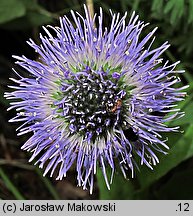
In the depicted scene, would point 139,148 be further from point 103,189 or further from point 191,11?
point 191,11

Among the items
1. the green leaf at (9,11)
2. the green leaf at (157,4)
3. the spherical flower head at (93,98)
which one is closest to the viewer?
the spherical flower head at (93,98)

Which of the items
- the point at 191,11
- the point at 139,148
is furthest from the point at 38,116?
the point at 191,11

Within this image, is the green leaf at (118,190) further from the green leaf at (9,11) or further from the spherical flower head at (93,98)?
the green leaf at (9,11)

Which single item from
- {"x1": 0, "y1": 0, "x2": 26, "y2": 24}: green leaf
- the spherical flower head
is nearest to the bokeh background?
{"x1": 0, "y1": 0, "x2": 26, "y2": 24}: green leaf

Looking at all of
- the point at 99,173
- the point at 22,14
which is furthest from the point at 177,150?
the point at 22,14

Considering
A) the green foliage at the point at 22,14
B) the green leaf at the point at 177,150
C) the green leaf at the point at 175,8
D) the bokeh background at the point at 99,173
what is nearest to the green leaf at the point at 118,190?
the bokeh background at the point at 99,173
